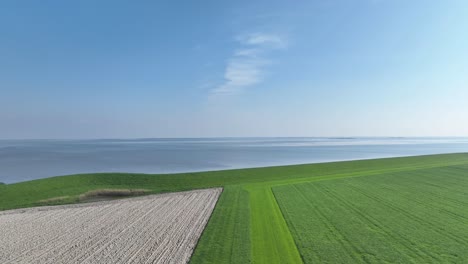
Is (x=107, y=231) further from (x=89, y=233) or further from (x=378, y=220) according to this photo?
(x=378, y=220)

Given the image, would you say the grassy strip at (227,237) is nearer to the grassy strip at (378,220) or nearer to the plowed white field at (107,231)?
the plowed white field at (107,231)

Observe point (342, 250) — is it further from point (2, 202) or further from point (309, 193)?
point (2, 202)

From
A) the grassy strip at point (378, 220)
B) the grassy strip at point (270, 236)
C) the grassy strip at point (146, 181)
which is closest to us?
the grassy strip at point (270, 236)

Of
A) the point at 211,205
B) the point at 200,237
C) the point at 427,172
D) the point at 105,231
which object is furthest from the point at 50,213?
the point at 427,172

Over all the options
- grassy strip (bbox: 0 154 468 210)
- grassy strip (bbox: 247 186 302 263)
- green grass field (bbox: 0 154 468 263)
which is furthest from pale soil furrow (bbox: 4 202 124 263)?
grassy strip (bbox: 247 186 302 263)

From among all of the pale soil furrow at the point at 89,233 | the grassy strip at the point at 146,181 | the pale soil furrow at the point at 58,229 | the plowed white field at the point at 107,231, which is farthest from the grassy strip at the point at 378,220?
the pale soil furrow at the point at 58,229

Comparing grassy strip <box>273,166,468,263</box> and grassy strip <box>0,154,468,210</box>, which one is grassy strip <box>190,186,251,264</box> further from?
grassy strip <box>0,154,468,210</box>

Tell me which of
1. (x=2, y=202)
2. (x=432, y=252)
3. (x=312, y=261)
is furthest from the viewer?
(x=2, y=202)
